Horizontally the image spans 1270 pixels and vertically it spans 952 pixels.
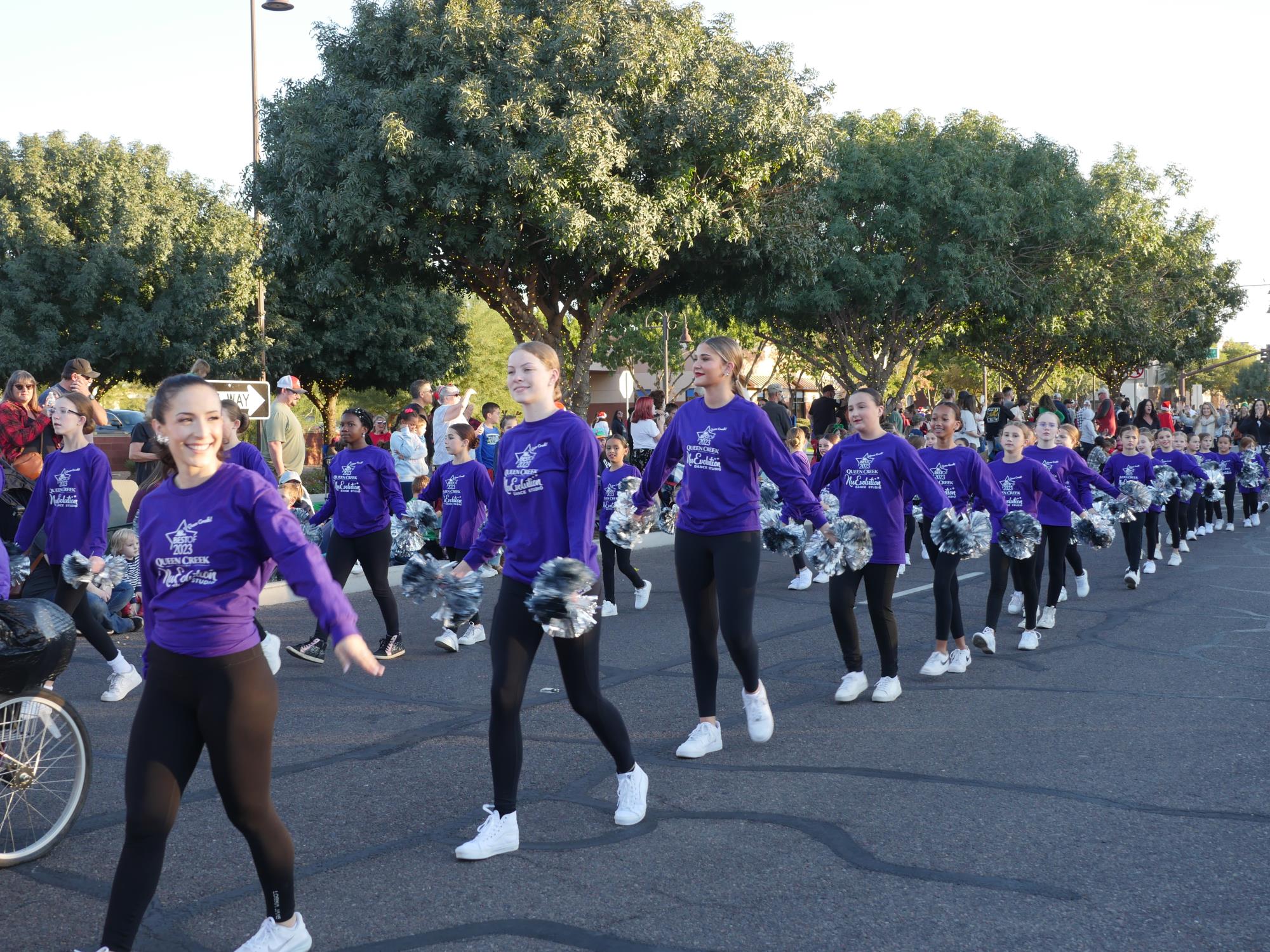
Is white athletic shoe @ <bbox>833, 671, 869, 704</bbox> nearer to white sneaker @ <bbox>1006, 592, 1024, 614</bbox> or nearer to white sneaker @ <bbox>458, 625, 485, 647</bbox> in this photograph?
white sneaker @ <bbox>458, 625, 485, 647</bbox>

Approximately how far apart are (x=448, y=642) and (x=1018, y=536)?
13.7ft

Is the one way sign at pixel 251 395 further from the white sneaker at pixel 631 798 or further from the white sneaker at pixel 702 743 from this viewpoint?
the white sneaker at pixel 631 798

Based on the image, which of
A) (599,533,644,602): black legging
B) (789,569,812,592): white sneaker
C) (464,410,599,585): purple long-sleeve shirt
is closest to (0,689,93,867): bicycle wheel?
(464,410,599,585): purple long-sleeve shirt

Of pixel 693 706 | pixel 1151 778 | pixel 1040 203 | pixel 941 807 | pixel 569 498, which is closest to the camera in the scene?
pixel 569 498

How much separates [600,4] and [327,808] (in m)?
17.5

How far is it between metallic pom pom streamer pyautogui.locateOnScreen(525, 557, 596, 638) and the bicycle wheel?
6.34ft

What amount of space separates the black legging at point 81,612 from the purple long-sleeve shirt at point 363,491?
176 cm

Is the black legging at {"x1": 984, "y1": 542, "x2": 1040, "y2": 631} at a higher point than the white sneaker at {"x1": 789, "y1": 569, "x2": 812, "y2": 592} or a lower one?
higher

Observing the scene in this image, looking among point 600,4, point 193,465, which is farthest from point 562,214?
point 193,465

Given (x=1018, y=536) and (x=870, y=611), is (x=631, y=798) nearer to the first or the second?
(x=870, y=611)

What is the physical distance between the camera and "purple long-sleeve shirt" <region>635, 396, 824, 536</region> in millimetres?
5898

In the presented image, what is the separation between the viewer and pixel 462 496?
9406mm

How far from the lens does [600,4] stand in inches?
797

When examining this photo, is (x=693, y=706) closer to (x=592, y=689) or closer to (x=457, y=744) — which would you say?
(x=457, y=744)
